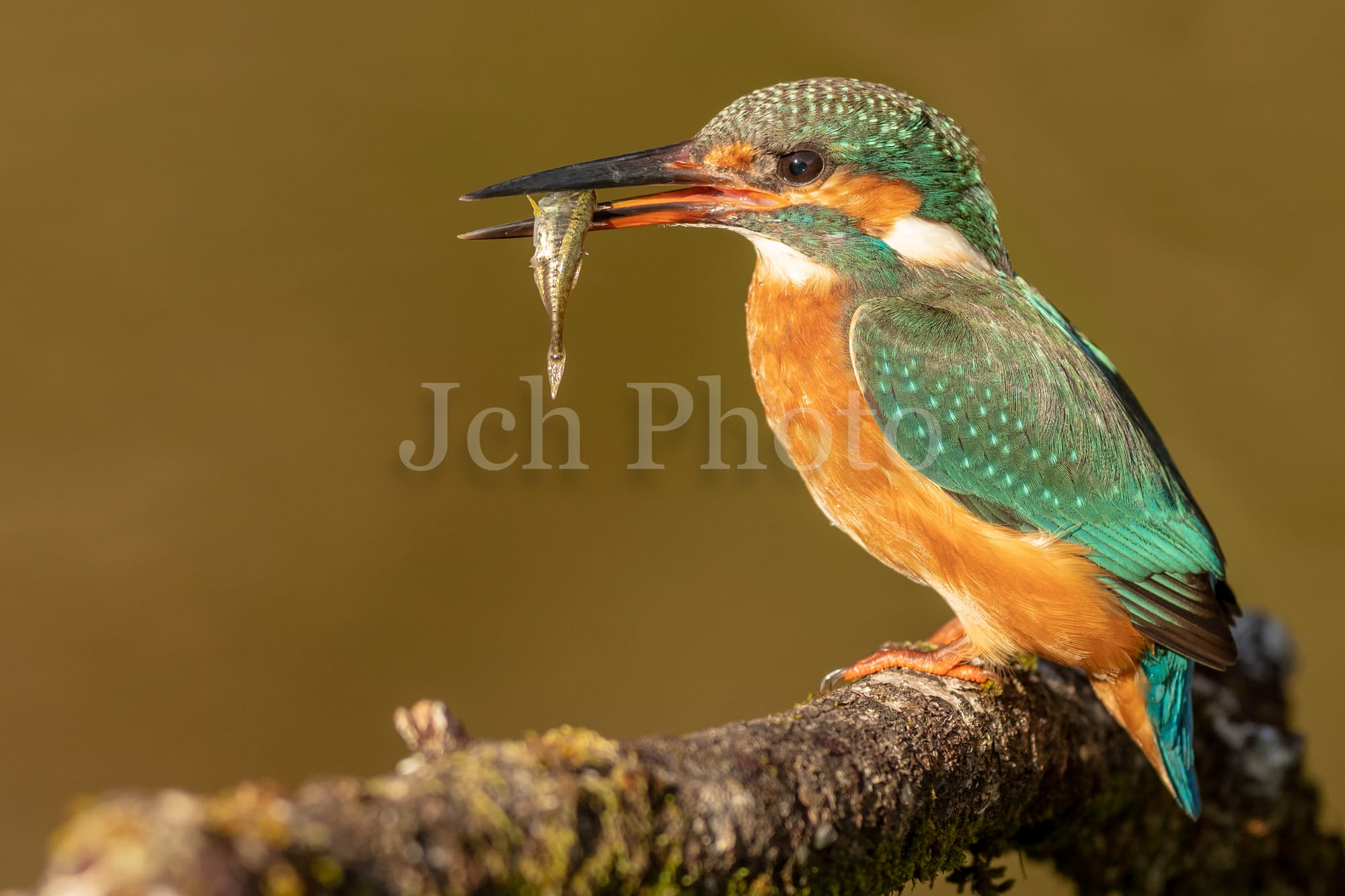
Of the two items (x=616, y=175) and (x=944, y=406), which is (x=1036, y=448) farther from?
(x=616, y=175)

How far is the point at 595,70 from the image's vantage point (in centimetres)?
450

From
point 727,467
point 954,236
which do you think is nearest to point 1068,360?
point 954,236

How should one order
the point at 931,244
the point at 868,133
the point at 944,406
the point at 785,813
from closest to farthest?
the point at 785,813
the point at 944,406
the point at 868,133
the point at 931,244

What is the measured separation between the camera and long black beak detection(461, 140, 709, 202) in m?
2.45

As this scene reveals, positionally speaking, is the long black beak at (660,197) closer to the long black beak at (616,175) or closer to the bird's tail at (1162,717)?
the long black beak at (616,175)

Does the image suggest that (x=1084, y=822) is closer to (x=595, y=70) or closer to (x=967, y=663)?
(x=967, y=663)

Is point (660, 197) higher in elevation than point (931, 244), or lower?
higher

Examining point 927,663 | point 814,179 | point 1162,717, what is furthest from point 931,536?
point 814,179

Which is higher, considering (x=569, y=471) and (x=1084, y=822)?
(x=569, y=471)

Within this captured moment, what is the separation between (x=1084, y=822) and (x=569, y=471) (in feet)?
8.83

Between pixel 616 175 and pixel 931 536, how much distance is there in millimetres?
1083

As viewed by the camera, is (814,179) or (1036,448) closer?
(1036,448)

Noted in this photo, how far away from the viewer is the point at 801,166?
2494 mm

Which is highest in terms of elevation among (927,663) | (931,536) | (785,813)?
(931,536)
